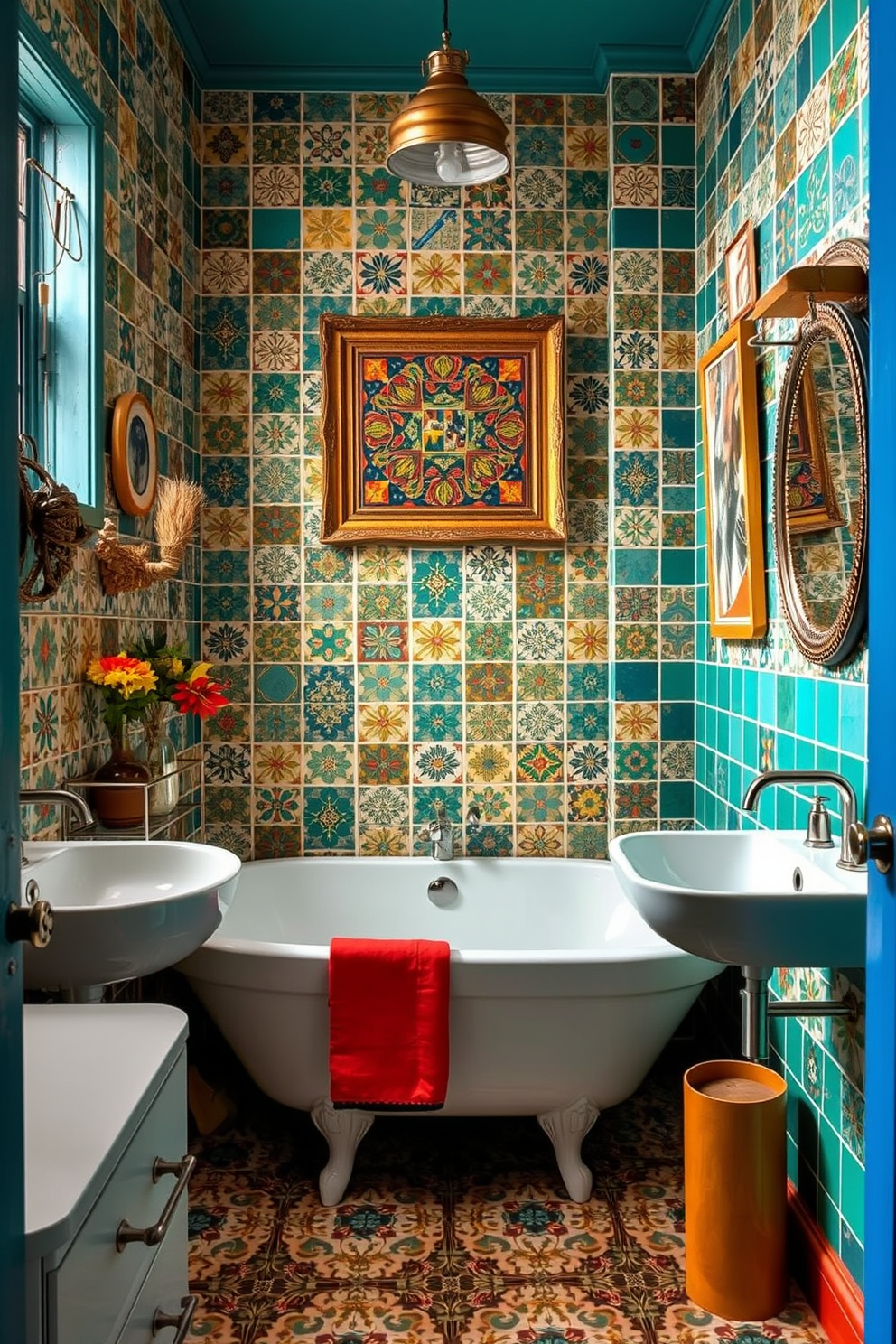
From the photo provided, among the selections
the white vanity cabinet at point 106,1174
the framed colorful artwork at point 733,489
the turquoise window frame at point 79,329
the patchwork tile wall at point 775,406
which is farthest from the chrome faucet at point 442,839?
the white vanity cabinet at point 106,1174

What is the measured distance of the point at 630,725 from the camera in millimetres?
3436

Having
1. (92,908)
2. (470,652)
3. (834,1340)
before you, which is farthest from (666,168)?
(834,1340)

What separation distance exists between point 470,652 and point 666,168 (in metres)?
1.66

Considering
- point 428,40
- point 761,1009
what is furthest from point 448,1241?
point 428,40

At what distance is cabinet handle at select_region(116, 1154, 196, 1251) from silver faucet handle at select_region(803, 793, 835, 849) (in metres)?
1.29

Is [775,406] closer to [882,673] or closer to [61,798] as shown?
[882,673]

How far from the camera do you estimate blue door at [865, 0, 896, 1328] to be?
3.75 ft

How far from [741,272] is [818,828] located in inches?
61.6

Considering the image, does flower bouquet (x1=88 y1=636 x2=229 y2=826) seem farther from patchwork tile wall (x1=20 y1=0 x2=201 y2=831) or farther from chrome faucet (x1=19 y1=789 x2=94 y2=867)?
chrome faucet (x1=19 y1=789 x2=94 y2=867)

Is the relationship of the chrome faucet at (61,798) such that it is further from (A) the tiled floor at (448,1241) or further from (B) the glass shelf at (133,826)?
(A) the tiled floor at (448,1241)

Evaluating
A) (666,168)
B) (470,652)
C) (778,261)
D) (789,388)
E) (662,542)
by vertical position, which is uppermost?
(666,168)

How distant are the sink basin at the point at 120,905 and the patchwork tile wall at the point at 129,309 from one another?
0.18 m

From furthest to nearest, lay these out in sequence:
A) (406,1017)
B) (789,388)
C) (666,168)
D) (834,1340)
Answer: (666,168), (406,1017), (789,388), (834,1340)

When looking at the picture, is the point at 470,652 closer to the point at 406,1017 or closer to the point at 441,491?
the point at 441,491
